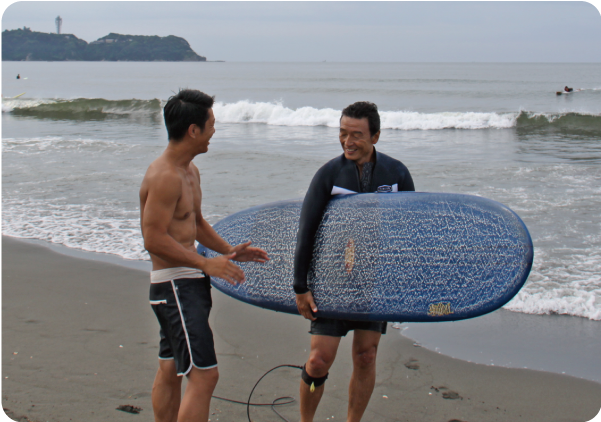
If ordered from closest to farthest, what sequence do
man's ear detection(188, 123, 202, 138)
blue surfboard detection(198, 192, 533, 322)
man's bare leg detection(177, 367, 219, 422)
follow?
man's bare leg detection(177, 367, 219, 422) < man's ear detection(188, 123, 202, 138) < blue surfboard detection(198, 192, 533, 322)

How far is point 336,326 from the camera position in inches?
98.7

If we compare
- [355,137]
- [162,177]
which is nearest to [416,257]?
[355,137]

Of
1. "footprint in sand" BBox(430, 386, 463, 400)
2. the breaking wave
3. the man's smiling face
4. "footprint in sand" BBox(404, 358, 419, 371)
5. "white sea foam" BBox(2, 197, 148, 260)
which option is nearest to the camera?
the man's smiling face

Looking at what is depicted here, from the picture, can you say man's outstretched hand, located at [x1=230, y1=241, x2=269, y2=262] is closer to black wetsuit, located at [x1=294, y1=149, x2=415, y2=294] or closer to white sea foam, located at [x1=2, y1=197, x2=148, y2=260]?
black wetsuit, located at [x1=294, y1=149, x2=415, y2=294]

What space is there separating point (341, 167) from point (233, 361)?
64.9 inches

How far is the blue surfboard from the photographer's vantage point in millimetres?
2535

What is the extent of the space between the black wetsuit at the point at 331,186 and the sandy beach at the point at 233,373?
3.19 ft

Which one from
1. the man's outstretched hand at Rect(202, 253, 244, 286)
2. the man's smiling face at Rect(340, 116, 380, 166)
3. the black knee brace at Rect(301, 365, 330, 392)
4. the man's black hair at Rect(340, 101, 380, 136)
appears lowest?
the black knee brace at Rect(301, 365, 330, 392)

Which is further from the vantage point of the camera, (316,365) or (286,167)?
(286,167)

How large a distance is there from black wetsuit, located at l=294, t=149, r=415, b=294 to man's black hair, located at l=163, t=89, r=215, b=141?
0.60 meters

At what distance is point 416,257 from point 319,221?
54 centimetres

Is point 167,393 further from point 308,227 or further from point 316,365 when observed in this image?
point 308,227

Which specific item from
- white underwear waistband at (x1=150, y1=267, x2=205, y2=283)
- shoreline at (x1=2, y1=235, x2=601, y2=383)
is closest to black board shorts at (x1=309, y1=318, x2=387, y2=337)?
white underwear waistband at (x1=150, y1=267, x2=205, y2=283)

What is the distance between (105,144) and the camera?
1492 centimetres
